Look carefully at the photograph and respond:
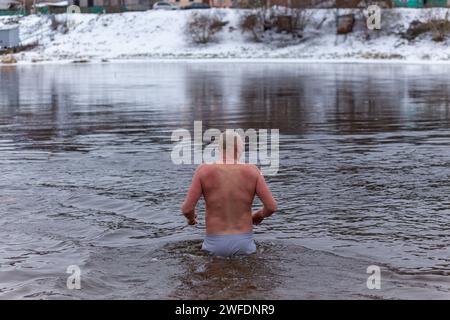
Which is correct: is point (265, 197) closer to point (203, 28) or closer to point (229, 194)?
point (229, 194)

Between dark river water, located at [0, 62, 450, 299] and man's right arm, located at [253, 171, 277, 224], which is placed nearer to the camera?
dark river water, located at [0, 62, 450, 299]

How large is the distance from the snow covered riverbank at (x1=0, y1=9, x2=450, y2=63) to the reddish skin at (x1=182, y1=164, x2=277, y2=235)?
186ft

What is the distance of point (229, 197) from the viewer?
24.6 feet

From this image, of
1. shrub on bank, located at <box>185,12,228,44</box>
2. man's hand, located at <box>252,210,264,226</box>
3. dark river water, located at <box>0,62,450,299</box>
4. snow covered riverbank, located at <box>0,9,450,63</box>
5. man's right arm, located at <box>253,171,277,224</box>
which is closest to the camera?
dark river water, located at <box>0,62,450,299</box>

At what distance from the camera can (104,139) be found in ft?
56.2

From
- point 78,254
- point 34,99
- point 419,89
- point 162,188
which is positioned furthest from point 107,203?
point 419,89

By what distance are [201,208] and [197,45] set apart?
6960 centimetres

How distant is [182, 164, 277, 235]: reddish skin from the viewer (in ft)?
24.3

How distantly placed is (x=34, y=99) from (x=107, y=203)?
61.5ft

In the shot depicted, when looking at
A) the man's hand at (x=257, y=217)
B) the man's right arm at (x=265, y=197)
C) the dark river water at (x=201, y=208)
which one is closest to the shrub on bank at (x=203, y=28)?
the dark river water at (x=201, y=208)

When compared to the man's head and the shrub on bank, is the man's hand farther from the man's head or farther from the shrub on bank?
the shrub on bank

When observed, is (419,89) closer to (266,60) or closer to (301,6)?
(266,60)

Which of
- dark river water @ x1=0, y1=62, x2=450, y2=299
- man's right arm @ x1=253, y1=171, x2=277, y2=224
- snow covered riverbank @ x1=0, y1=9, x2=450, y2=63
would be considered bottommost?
dark river water @ x1=0, y1=62, x2=450, y2=299

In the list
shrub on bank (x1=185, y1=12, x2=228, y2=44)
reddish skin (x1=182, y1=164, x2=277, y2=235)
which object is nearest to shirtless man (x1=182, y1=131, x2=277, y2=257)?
reddish skin (x1=182, y1=164, x2=277, y2=235)
